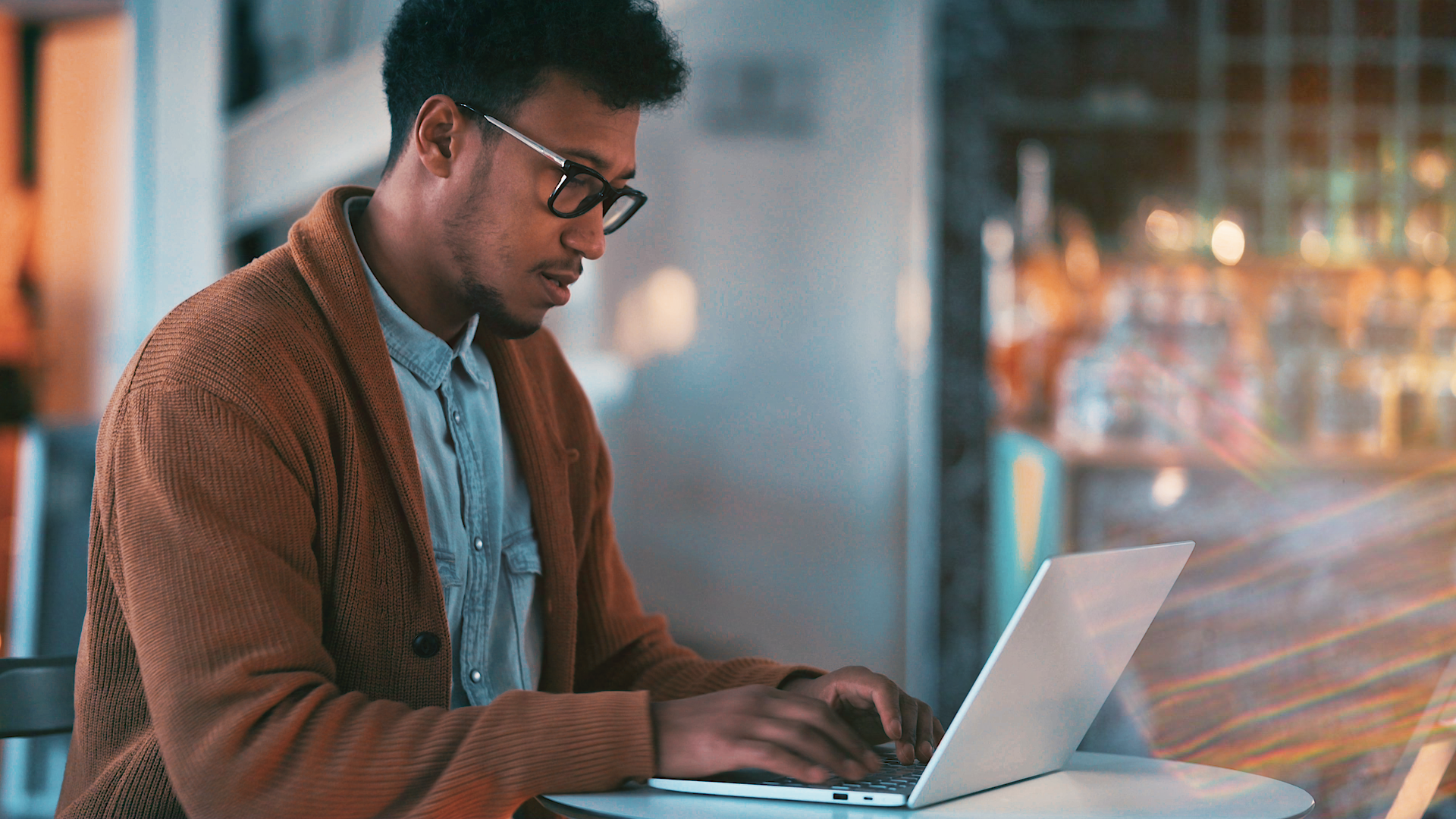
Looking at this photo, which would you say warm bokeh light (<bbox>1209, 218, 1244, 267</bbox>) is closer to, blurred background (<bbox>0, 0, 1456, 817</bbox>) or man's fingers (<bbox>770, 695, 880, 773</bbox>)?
blurred background (<bbox>0, 0, 1456, 817</bbox>)

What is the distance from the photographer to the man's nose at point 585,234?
120cm

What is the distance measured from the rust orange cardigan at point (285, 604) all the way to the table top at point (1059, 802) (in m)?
0.03

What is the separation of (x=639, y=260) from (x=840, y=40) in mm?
770

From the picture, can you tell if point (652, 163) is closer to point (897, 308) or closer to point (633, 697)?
point (897, 308)

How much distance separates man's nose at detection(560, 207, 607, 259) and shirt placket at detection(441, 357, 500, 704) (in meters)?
0.21

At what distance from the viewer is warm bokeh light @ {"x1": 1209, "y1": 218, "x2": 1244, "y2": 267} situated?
3553 millimetres

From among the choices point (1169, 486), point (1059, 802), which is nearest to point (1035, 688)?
→ point (1059, 802)

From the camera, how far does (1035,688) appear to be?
901 mm

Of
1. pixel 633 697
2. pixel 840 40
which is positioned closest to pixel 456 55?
pixel 633 697

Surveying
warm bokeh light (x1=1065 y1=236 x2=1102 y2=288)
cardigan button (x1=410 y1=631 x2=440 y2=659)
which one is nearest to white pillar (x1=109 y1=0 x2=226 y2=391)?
cardigan button (x1=410 y1=631 x2=440 y2=659)

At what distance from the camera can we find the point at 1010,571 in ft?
10.8

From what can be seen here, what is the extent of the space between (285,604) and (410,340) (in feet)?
1.24

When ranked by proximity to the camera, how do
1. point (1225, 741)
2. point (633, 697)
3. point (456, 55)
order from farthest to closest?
point (1225, 741) < point (456, 55) < point (633, 697)

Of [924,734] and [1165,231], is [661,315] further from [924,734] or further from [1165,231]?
[924,734]
